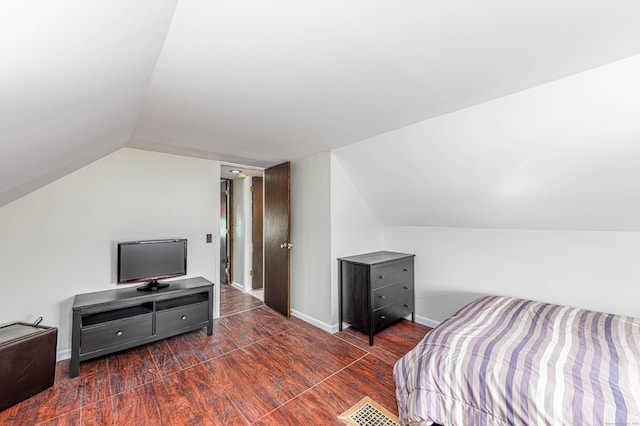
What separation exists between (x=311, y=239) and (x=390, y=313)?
126cm

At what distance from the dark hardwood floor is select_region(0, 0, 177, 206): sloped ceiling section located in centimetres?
160

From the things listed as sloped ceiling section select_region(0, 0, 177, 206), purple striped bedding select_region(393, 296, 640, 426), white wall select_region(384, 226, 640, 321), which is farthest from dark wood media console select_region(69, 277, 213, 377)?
white wall select_region(384, 226, 640, 321)

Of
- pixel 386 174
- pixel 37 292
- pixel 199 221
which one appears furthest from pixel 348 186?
pixel 37 292

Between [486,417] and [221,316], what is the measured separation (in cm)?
316

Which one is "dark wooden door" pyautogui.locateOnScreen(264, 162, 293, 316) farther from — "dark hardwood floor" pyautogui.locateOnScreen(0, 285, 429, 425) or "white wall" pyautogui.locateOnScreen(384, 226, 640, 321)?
"white wall" pyautogui.locateOnScreen(384, 226, 640, 321)

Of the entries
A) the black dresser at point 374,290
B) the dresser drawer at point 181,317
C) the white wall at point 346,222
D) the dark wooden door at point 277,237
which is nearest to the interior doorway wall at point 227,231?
the dark wooden door at point 277,237

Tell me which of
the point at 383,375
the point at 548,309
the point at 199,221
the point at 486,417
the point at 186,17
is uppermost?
the point at 186,17

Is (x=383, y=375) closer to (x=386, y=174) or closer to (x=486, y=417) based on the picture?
(x=486, y=417)

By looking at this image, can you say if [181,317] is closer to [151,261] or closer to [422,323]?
[151,261]

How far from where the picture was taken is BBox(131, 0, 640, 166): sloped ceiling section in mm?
1084

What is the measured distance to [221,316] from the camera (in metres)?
3.68

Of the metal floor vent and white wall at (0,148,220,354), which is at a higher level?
white wall at (0,148,220,354)

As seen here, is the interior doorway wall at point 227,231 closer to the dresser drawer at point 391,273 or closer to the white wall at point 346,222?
the white wall at point 346,222

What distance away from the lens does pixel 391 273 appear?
3.13m
